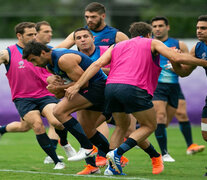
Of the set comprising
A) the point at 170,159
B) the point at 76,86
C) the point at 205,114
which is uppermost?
the point at 76,86

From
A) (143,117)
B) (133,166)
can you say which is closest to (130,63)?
(143,117)

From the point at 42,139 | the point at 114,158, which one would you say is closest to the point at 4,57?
the point at 42,139

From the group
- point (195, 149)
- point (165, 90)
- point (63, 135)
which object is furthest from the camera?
point (195, 149)

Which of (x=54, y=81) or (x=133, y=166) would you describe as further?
(x=133, y=166)

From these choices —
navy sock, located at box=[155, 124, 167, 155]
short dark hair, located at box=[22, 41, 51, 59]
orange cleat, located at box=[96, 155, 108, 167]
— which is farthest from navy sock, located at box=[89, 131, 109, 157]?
navy sock, located at box=[155, 124, 167, 155]

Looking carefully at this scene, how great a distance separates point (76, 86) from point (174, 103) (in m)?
4.03

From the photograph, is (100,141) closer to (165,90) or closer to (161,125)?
(161,125)

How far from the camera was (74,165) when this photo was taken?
31.1ft

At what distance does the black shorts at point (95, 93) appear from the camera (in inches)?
307

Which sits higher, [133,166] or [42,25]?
[42,25]

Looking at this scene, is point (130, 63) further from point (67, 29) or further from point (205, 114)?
point (67, 29)

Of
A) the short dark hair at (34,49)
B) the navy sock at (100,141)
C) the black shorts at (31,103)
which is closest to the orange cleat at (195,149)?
the navy sock at (100,141)

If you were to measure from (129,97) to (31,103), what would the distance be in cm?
232

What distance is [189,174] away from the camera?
26.1 ft
